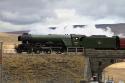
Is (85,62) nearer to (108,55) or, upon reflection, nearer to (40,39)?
(108,55)

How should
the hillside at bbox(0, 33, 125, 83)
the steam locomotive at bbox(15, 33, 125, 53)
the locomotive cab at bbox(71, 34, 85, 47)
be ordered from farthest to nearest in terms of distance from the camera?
1. the locomotive cab at bbox(71, 34, 85, 47)
2. the steam locomotive at bbox(15, 33, 125, 53)
3. the hillside at bbox(0, 33, 125, 83)

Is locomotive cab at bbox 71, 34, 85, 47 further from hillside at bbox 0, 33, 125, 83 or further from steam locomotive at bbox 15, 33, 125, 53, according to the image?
hillside at bbox 0, 33, 125, 83

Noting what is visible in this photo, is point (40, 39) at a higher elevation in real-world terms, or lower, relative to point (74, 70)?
higher

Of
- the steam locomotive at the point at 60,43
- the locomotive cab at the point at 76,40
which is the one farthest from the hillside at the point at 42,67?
the locomotive cab at the point at 76,40

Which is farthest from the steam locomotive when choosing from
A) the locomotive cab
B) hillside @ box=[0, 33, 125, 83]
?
hillside @ box=[0, 33, 125, 83]

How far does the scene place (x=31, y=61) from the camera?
178 feet

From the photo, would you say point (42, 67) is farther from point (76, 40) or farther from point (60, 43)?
point (76, 40)

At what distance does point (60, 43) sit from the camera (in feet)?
194

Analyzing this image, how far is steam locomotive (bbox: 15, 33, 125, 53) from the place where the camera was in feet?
190

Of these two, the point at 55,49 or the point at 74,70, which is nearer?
the point at 74,70

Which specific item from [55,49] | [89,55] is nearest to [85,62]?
[89,55]

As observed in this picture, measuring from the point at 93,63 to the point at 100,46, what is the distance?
3.91 meters

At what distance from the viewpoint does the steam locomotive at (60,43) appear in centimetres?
5781

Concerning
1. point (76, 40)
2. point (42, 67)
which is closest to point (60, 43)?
point (76, 40)
